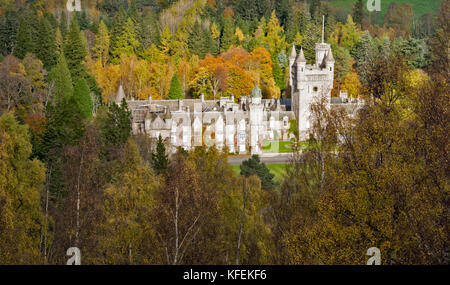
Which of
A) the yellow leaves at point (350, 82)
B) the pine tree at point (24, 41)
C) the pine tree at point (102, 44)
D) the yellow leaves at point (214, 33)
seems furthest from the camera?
the yellow leaves at point (214, 33)

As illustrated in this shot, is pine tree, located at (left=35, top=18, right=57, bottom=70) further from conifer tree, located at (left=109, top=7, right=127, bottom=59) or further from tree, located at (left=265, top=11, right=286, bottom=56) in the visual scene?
tree, located at (left=265, top=11, right=286, bottom=56)

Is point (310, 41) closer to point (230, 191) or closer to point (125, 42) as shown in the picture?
point (125, 42)

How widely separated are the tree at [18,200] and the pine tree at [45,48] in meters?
37.3

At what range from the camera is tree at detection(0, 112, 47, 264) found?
76.8 ft

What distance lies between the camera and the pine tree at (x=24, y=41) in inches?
2660

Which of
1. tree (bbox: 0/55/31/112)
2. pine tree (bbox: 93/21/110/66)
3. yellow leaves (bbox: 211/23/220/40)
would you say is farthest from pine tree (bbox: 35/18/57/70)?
yellow leaves (bbox: 211/23/220/40)

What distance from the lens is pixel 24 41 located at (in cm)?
6812

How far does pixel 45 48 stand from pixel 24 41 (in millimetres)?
2213

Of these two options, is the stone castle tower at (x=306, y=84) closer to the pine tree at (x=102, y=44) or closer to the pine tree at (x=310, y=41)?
the pine tree at (x=310, y=41)

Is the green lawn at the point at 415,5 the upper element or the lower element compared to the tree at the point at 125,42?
upper

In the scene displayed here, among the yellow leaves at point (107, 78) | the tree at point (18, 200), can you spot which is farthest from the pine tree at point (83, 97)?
the tree at point (18, 200)
